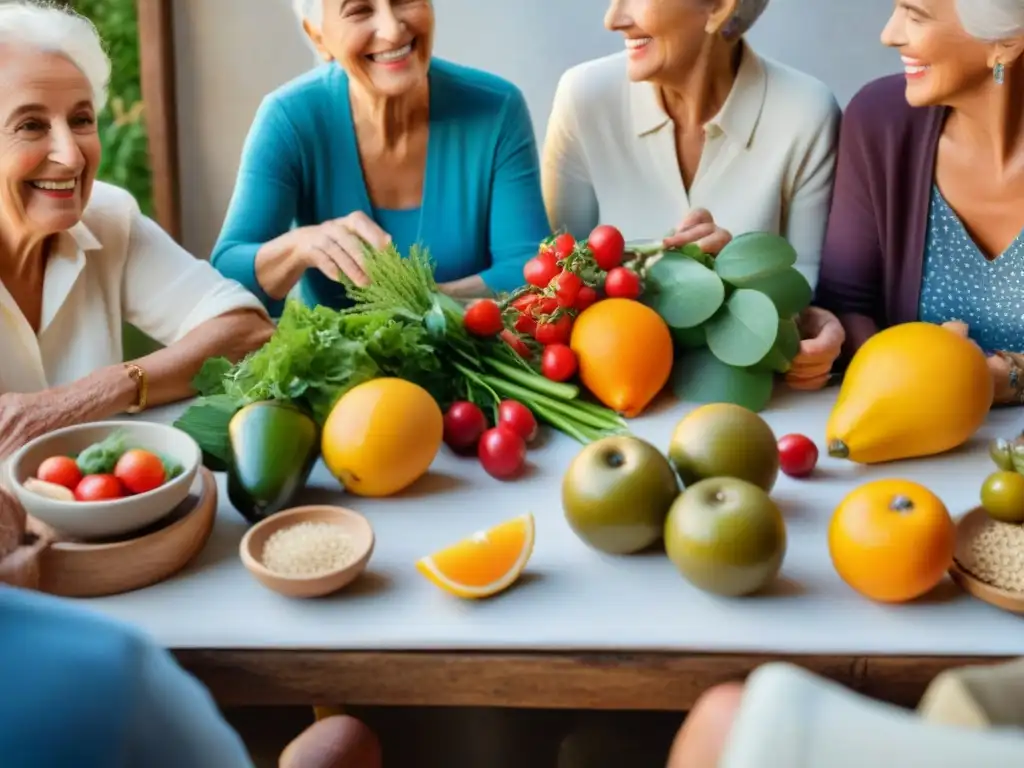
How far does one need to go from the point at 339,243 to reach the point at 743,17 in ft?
2.35

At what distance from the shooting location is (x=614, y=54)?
5.23 feet

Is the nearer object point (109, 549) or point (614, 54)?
point (109, 549)

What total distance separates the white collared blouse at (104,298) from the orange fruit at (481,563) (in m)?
0.64

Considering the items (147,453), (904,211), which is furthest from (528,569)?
(904,211)

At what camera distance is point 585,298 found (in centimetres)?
121

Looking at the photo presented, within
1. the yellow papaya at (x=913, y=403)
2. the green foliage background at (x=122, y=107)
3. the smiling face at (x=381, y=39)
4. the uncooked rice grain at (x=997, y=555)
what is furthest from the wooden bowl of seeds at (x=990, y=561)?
the green foliage background at (x=122, y=107)

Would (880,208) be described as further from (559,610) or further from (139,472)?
(139,472)

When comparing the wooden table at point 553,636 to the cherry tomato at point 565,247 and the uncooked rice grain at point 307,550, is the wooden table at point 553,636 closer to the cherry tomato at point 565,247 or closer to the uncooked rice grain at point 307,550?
the uncooked rice grain at point 307,550

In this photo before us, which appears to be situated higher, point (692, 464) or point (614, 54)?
point (614, 54)

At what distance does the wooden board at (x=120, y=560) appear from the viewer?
33.2 inches

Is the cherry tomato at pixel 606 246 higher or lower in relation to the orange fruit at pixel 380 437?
higher

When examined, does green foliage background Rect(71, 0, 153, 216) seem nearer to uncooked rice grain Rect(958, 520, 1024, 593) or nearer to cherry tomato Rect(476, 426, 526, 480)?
cherry tomato Rect(476, 426, 526, 480)

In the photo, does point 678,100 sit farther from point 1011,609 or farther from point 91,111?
point 1011,609

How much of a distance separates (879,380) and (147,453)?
773 mm
